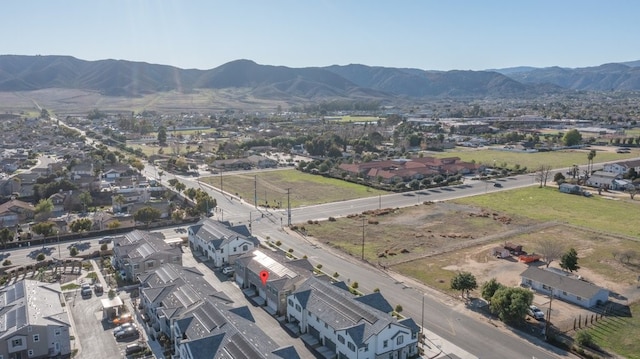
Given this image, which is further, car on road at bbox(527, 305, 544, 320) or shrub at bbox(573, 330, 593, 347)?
car on road at bbox(527, 305, 544, 320)

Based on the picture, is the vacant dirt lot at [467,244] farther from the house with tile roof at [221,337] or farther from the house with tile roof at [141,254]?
the house with tile roof at [221,337]

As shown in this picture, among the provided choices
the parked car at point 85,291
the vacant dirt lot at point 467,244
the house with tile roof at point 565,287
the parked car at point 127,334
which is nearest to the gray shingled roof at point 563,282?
the house with tile roof at point 565,287

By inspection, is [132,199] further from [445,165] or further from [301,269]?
[445,165]

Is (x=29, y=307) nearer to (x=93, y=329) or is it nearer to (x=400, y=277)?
(x=93, y=329)

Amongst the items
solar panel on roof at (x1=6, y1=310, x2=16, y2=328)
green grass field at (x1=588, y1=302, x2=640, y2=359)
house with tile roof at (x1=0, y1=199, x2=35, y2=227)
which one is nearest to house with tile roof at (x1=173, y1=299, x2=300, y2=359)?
solar panel on roof at (x1=6, y1=310, x2=16, y2=328)

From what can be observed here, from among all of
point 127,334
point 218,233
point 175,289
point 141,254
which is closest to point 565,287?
point 175,289

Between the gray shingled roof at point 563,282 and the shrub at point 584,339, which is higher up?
the gray shingled roof at point 563,282

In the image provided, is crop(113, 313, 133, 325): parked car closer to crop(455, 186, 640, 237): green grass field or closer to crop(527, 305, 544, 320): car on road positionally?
crop(527, 305, 544, 320): car on road
